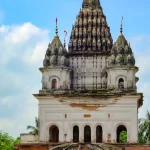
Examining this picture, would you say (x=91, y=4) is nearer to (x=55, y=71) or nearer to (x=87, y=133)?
(x=55, y=71)

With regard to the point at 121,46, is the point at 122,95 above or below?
below

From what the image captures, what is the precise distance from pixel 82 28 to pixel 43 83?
250 inches

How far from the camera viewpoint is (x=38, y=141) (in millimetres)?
49188

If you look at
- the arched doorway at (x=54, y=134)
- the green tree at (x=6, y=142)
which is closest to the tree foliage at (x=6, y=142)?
the green tree at (x=6, y=142)

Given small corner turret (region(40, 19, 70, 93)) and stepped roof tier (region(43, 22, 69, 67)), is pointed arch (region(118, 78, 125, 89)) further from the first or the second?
stepped roof tier (region(43, 22, 69, 67))

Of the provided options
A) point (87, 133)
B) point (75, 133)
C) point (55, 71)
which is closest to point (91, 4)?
point (55, 71)

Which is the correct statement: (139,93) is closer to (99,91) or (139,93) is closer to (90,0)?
(99,91)

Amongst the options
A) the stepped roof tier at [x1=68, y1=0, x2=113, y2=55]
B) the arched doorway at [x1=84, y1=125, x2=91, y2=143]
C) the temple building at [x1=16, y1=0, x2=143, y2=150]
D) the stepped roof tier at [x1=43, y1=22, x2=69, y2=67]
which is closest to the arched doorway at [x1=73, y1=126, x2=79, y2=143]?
the temple building at [x1=16, y1=0, x2=143, y2=150]

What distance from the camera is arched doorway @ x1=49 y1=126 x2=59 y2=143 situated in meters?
49.9

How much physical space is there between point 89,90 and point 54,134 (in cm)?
457

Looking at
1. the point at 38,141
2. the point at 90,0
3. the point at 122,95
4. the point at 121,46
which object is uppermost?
the point at 90,0

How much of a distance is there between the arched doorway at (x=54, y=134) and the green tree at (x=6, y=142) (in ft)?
40.5

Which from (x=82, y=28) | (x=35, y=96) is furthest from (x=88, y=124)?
(x=82, y=28)

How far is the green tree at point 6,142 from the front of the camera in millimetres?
62484
